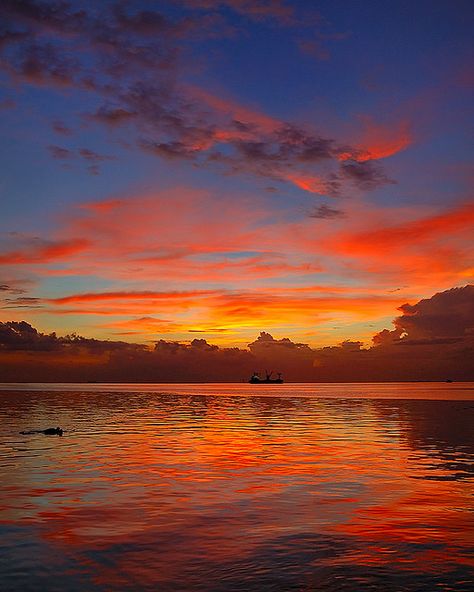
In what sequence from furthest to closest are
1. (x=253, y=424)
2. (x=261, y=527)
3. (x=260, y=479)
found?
(x=253, y=424)
(x=260, y=479)
(x=261, y=527)

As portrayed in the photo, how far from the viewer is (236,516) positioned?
26344mm

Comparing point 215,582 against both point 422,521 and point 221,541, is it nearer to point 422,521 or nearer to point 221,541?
point 221,541

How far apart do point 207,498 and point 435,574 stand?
543 inches

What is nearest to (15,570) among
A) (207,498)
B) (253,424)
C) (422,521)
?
(207,498)

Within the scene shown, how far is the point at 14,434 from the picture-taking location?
58.5 metres

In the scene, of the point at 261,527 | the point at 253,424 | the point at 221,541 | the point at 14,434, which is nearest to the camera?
the point at 221,541

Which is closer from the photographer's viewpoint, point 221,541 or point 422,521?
point 221,541

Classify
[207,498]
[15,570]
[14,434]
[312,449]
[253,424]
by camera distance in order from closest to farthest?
[15,570] → [207,498] → [312,449] → [14,434] → [253,424]

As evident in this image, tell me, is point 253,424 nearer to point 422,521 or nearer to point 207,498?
point 207,498

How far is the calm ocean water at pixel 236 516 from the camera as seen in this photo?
18609 millimetres

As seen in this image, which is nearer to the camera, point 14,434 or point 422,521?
point 422,521

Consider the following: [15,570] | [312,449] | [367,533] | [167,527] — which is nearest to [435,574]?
[367,533]

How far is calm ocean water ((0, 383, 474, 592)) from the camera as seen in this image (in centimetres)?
1861

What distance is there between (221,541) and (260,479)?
13.3 meters
